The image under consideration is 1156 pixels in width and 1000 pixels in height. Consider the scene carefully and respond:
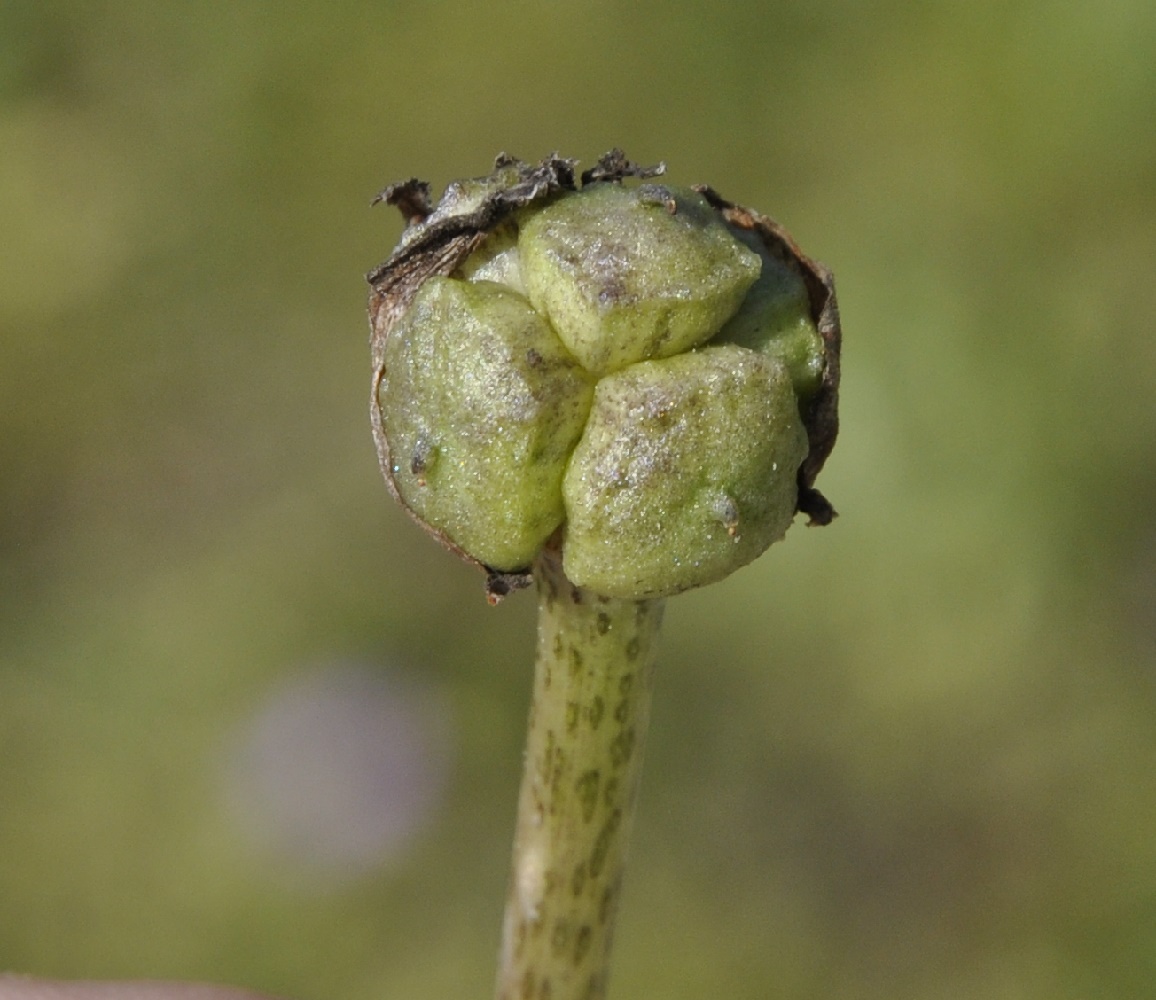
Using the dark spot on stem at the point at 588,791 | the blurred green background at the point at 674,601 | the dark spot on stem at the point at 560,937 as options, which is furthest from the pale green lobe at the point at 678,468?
the blurred green background at the point at 674,601

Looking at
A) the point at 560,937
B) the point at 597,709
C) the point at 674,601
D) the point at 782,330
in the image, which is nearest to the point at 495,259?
the point at 782,330

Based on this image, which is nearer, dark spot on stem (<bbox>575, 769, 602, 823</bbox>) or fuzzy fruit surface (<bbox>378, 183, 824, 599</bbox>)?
fuzzy fruit surface (<bbox>378, 183, 824, 599</bbox>)

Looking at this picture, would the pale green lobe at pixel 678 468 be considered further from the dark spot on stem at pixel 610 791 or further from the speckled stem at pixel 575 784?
the dark spot on stem at pixel 610 791

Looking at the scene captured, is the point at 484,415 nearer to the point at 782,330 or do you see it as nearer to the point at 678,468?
the point at 678,468

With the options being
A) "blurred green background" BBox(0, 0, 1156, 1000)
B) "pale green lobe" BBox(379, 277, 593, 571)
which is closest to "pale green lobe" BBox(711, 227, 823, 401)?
"pale green lobe" BBox(379, 277, 593, 571)

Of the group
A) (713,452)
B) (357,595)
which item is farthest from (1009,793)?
(713,452)

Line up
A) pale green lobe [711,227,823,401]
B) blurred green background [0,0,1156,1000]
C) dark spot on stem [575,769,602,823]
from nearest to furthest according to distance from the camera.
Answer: pale green lobe [711,227,823,401]
dark spot on stem [575,769,602,823]
blurred green background [0,0,1156,1000]

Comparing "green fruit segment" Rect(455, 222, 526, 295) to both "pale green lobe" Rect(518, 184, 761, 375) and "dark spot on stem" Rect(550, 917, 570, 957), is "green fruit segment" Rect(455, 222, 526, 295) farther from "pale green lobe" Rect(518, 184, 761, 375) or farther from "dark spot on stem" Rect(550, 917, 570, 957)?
"dark spot on stem" Rect(550, 917, 570, 957)
